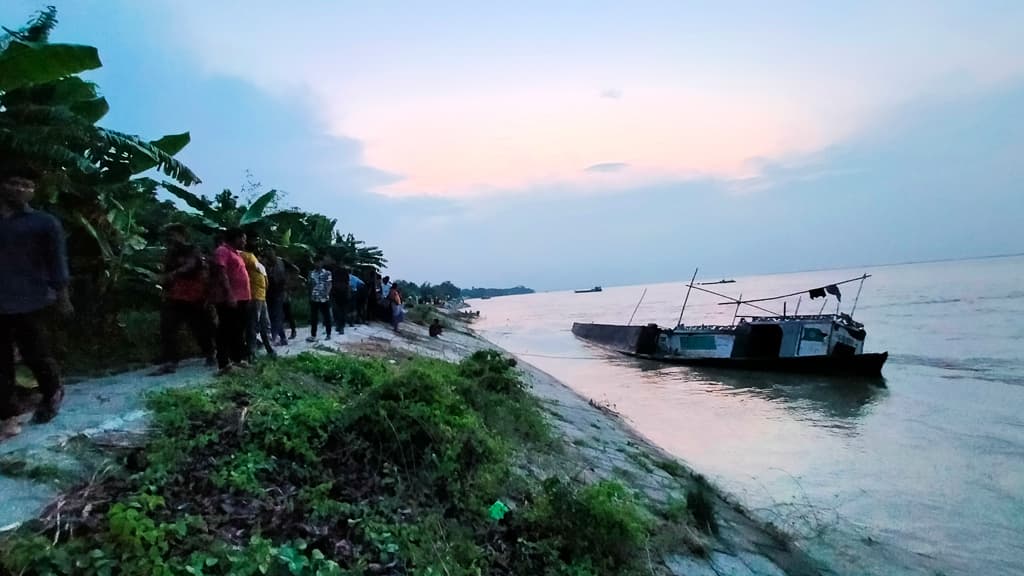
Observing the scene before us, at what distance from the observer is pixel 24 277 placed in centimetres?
447

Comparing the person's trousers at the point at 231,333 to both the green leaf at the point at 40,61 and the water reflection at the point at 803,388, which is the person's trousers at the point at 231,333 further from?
the water reflection at the point at 803,388

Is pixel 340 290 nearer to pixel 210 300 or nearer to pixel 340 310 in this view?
pixel 340 310

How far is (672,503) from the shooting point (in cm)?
670

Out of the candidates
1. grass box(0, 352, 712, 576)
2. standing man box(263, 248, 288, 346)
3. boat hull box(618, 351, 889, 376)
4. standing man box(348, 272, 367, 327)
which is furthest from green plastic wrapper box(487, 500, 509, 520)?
boat hull box(618, 351, 889, 376)

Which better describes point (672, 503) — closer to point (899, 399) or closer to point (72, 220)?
point (72, 220)

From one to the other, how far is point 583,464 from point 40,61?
7034mm

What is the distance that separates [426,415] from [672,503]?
3.17 meters

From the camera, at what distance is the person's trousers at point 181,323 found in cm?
753

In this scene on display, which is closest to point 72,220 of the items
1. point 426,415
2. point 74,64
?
point 74,64

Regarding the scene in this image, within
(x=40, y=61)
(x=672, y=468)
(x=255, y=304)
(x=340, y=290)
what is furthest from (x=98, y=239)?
(x=672, y=468)

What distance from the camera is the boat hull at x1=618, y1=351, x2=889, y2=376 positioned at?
20453mm

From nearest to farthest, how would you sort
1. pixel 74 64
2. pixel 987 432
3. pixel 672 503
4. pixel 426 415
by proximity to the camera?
pixel 426 415 → pixel 74 64 → pixel 672 503 → pixel 987 432

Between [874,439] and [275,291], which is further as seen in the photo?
[874,439]

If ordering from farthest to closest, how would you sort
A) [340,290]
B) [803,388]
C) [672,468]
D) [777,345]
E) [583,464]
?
[777,345]
[803,388]
[340,290]
[672,468]
[583,464]
